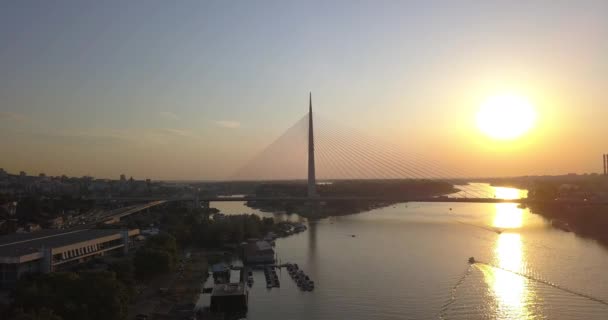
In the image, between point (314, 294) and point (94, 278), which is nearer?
point (94, 278)

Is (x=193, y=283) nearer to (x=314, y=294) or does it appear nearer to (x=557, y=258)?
(x=314, y=294)

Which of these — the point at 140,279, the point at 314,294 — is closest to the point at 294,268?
the point at 314,294

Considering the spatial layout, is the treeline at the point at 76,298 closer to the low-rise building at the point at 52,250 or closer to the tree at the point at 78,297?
the tree at the point at 78,297

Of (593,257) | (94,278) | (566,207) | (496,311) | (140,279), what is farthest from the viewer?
(566,207)

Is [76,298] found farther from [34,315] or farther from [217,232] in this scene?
[217,232]

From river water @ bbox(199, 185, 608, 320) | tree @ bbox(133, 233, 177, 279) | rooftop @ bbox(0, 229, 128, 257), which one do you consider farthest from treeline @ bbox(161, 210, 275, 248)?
tree @ bbox(133, 233, 177, 279)

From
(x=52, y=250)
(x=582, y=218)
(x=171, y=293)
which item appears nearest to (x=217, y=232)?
(x=171, y=293)

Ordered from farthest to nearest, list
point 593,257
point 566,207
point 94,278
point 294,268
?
1. point 566,207
2. point 593,257
3. point 294,268
4. point 94,278

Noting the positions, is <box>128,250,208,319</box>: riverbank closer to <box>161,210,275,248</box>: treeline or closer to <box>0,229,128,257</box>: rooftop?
<box>0,229,128,257</box>: rooftop
